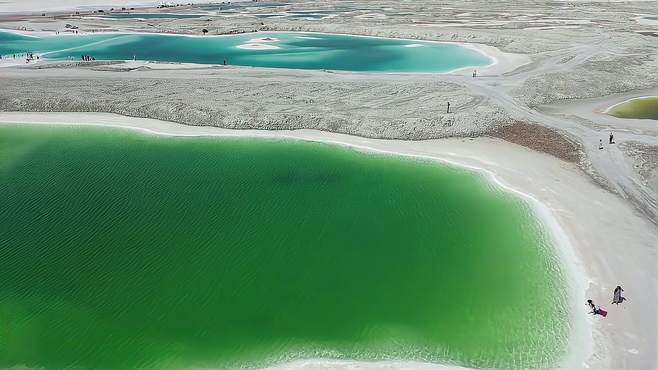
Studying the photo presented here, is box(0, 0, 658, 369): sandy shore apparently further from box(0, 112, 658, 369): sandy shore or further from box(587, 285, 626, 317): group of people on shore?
box(587, 285, 626, 317): group of people on shore

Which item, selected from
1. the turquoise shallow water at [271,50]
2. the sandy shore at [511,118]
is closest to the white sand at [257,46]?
the turquoise shallow water at [271,50]

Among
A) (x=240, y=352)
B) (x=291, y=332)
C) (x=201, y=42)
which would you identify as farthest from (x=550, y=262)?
(x=201, y=42)

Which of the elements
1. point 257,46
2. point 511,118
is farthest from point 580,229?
point 257,46

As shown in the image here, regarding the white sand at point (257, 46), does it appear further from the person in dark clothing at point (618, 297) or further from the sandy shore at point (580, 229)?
the person in dark clothing at point (618, 297)

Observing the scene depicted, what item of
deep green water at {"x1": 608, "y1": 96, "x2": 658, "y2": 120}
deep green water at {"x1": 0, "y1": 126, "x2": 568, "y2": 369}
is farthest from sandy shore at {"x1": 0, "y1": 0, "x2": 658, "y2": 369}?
deep green water at {"x1": 0, "y1": 126, "x2": 568, "y2": 369}

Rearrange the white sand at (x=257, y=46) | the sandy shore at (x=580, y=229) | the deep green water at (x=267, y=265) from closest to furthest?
the sandy shore at (x=580, y=229)
the deep green water at (x=267, y=265)
the white sand at (x=257, y=46)

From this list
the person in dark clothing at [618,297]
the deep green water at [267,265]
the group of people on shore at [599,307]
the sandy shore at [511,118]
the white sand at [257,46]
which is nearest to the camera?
the deep green water at [267,265]

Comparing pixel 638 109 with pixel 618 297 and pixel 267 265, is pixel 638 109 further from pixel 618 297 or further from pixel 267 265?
pixel 267 265

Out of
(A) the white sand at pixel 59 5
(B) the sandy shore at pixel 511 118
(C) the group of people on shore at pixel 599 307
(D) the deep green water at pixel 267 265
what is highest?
(A) the white sand at pixel 59 5
